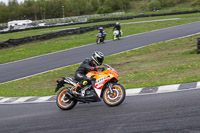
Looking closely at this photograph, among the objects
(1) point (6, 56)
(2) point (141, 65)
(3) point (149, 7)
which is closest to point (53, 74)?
(2) point (141, 65)

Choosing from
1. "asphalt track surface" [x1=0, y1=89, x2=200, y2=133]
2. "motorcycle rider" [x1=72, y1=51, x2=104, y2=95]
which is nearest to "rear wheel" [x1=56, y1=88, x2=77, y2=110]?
"asphalt track surface" [x1=0, y1=89, x2=200, y2=133]

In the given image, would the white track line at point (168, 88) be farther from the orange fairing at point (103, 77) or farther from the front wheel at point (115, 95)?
the orange fairing at point (103, 77)

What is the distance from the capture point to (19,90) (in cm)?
1252

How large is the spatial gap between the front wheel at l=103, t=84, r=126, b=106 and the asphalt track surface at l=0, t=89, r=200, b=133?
158mm

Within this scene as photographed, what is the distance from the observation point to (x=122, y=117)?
20.1 feet

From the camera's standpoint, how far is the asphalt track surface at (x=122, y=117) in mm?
5188

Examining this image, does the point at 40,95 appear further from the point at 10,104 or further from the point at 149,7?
the point at 149,7

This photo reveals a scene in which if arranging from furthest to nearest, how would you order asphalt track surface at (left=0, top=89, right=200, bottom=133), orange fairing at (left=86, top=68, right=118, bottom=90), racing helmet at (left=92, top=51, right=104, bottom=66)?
1. racing helmet at (left=92, top=51, right=104, bottom=66)
2. orange fairing at (left=86, top=68, right=118, bottom=90)
3. asphalt track surface at (left=0, top=89, right=200, bottom=133)

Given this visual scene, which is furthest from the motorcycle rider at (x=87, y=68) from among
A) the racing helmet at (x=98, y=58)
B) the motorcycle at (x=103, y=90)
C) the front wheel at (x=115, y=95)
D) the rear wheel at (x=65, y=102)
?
the front wheel at (x=115, y=95)

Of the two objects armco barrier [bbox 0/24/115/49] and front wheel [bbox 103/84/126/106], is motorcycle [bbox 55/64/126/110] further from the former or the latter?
armco barrier [bbox 0/24/115/49]

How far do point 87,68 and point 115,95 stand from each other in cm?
105

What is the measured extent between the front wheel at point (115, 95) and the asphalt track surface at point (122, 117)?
0.52ft

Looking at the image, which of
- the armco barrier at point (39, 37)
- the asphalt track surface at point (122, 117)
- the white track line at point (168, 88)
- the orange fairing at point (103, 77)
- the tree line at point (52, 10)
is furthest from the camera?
the tree line at point (52, 10)

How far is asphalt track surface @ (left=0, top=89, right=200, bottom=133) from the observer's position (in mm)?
5188
